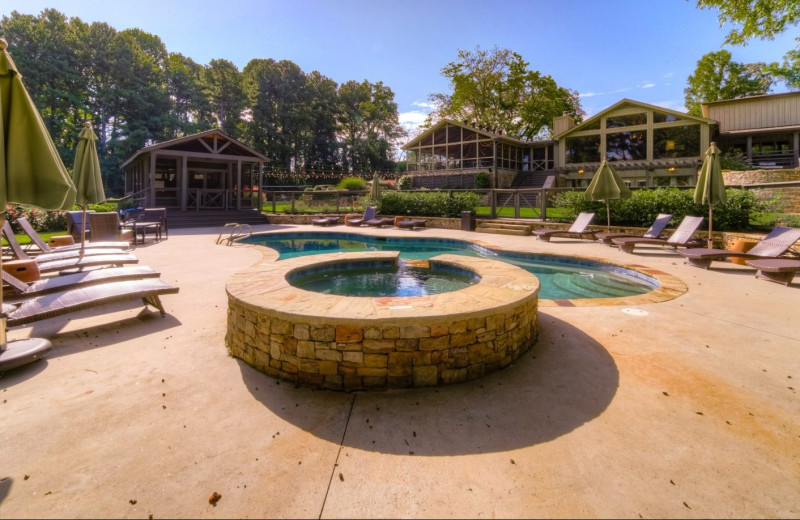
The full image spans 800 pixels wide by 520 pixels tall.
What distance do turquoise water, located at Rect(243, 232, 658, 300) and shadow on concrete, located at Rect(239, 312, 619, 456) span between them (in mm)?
3072

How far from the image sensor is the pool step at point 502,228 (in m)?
12.8

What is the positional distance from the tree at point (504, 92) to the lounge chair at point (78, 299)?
35.1 meters

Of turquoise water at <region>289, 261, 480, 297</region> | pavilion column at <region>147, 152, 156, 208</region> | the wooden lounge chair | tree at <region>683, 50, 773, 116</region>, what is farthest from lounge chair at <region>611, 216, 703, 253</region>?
tree at <region>683, 50, 773, 116</region>

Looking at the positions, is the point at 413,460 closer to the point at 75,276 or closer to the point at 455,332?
the point at 455,332

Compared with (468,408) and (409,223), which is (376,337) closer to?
(468,408)

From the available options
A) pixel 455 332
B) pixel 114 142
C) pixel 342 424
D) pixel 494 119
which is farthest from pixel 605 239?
pixel 114 142

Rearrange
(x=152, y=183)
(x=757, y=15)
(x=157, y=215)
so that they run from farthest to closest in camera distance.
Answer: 1. (x=152, y=183)
2. (x=157, y=215)
3. (x=757, y=15)

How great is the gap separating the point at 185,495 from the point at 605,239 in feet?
33.6

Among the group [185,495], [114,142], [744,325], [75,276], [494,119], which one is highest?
[494,119]

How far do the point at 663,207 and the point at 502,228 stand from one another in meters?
4.64

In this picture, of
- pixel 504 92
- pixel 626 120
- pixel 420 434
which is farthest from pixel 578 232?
pixel 504 92

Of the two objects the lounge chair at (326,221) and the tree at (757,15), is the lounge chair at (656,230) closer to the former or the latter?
the tree at (757,15)

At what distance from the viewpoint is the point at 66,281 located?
4117mm

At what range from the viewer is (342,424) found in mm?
2338
